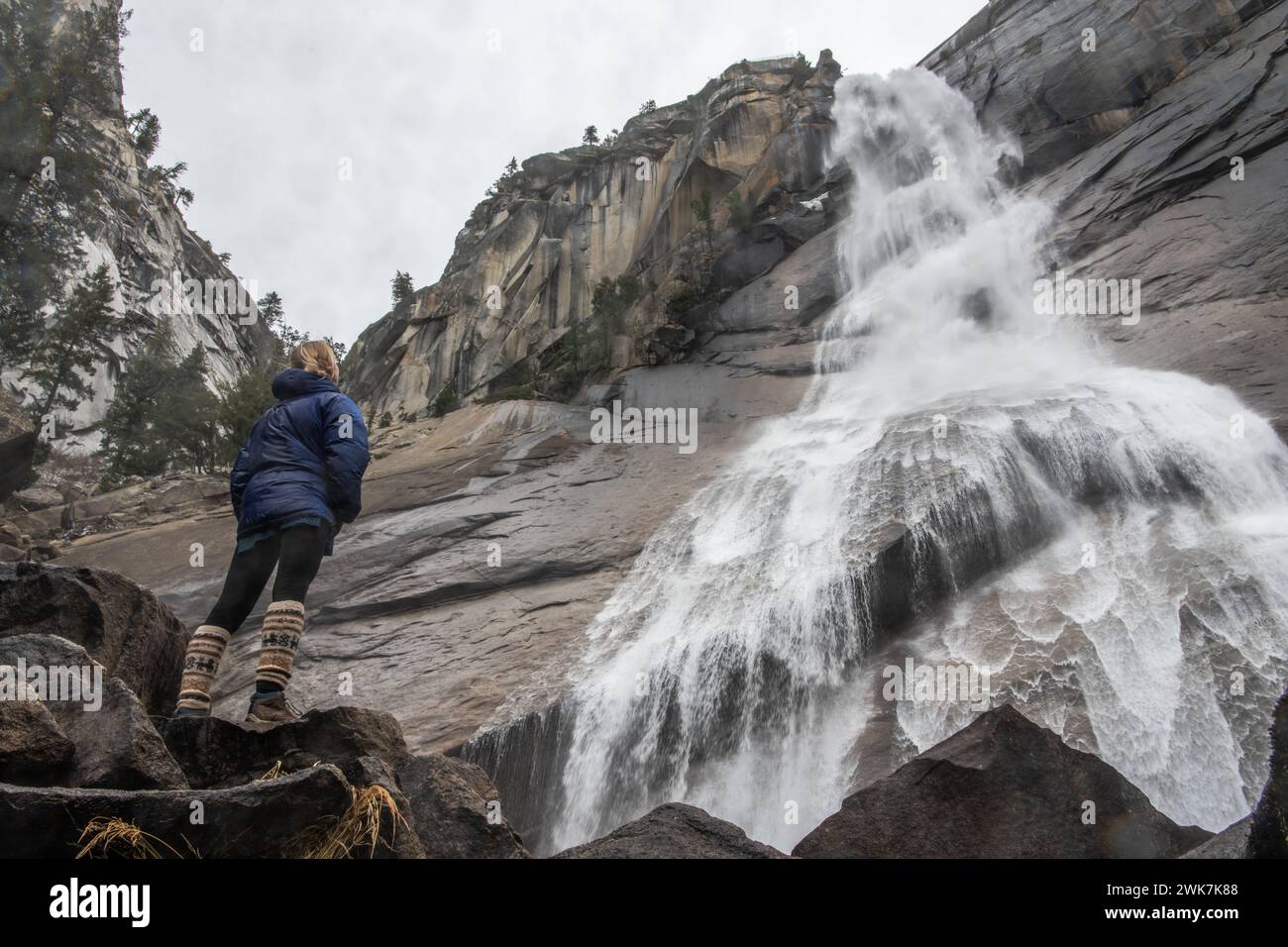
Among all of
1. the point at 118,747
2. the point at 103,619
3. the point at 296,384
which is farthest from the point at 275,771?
the point at 103,619

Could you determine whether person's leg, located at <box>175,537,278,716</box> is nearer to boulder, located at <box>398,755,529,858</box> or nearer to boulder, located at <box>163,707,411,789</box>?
boulder, located at <box>163,707,411,789</box>

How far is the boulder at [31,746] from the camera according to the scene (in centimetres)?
409

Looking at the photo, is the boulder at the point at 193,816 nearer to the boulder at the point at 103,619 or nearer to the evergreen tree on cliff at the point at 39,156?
the boulder at the point at 103,619

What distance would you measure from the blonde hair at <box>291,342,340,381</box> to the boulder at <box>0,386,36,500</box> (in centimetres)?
1426

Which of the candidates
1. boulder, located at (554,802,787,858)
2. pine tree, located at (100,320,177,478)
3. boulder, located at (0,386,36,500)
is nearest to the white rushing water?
boulder, located at (554,802,787,858)

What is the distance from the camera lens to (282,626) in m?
5.31

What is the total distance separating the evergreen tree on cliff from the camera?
1809 centimetres

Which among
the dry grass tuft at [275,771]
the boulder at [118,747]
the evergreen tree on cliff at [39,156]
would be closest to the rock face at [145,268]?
the evergreen tree on cliff at [39,156]

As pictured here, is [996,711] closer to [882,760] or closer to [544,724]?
[882,760]

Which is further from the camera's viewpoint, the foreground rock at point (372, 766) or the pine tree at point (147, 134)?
the pine tree at point (147, 134)

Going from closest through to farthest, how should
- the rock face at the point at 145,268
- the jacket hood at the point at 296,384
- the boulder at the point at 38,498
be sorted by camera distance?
the jacket hood at the point at 296,384 < the boulder at the point at 38,498 < the rock face at the point at 145,268

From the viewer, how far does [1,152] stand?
1767 centimetres

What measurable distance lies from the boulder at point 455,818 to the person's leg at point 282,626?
3.81ft
